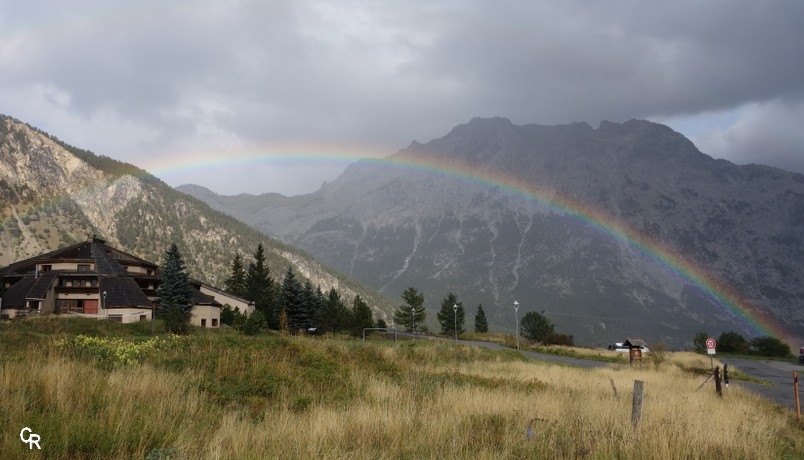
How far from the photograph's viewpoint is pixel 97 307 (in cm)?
6594

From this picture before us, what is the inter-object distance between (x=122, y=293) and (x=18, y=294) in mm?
11454

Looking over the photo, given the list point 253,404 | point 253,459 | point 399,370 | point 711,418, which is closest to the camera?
point 253,459

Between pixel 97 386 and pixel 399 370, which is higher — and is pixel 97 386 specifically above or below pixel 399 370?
above

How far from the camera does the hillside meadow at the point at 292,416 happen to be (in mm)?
6168

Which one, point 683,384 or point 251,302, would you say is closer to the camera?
point 683,384

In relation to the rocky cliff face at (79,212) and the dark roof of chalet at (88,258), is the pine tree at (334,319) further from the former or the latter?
the rocky cliff face at (79,212)

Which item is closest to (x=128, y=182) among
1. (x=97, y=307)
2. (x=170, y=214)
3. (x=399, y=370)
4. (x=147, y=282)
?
(x=170, y=214)

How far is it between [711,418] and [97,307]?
7088 cm

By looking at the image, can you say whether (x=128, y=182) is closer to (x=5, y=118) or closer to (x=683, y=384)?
(x=5, y=118)

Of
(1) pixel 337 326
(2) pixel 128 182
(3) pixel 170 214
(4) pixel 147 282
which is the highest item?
(2) pixel 128 182

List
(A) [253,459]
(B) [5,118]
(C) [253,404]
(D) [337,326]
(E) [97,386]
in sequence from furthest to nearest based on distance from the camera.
Answer: (B) [5,118]
(D) [337,326]
(C) [253,404]
(E) [97,386]
(A) [253,459]

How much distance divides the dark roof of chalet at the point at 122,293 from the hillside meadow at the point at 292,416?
2227 inches

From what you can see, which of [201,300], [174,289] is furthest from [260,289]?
[174,289]

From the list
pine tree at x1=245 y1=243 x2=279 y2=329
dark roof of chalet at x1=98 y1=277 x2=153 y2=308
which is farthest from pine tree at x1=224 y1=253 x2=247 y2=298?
dark roof of chalet at x1=98 y1=277 x2=153 y2=308
